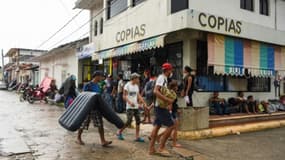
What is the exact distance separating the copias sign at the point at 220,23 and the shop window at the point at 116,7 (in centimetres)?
493

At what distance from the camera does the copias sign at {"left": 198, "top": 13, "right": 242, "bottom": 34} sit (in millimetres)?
9273

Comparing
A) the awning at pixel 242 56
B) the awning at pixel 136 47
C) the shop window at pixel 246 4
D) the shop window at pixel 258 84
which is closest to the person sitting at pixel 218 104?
the awning at pixel 242 56

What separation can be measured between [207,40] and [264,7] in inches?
194

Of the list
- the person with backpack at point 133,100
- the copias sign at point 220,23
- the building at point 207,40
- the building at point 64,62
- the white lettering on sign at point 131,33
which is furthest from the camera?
the building at point 64,62

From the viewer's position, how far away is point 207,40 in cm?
988

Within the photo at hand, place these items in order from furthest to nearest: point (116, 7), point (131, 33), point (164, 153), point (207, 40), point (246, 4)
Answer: point (116, 7), point (246, 4), point (131, 33), point (207, 40), point (164, 153)

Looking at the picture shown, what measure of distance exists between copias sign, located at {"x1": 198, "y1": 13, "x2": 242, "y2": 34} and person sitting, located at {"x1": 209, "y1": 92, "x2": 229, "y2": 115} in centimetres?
243

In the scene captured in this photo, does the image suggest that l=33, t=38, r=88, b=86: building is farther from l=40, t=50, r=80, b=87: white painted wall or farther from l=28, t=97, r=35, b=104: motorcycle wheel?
l=28, t=97, r=35, b=104: motorcycle wheel

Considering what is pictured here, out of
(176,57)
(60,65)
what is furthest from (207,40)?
(60,65)

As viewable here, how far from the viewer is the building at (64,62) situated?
20.0 meters

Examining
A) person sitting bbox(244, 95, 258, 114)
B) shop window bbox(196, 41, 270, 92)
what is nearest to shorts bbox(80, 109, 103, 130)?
shop window bbox(196, 41, 270, 92)

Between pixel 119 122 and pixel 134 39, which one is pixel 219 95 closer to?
pixel 134 39

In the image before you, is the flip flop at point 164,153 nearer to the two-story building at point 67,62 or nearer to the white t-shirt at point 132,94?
the white t-shirt at point 132,94

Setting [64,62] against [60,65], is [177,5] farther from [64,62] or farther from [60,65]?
[60,65]
